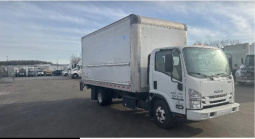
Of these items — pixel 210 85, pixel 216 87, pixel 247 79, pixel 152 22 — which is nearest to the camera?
pixel 210 85

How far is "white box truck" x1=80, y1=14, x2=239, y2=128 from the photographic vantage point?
497cm

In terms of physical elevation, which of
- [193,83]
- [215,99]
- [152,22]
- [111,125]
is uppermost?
[152,22]

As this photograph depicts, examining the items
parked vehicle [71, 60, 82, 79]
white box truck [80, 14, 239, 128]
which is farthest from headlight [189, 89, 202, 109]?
parked vehicle [71, 60, 82, 79]

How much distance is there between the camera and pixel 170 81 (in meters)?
5.39

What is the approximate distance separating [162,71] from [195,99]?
1299 millimetres

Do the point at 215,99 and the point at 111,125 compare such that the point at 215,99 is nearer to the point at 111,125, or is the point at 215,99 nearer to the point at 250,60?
the point at 111,125

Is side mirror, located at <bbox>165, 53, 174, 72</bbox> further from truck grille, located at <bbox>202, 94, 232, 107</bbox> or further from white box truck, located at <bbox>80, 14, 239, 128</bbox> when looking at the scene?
truck grille, located at <bbox>202, 94, 232, 107</bbox>

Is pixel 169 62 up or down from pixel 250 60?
down

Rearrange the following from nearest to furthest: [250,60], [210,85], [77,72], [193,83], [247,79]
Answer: [193,83] < [210,85] < [247,79] < [250,60] < [77,72]

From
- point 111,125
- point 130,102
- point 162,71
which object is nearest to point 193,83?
point 162,71

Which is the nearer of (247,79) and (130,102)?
(130,102)

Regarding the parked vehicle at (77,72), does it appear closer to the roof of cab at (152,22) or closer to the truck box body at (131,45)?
the truck box body at (131,45)

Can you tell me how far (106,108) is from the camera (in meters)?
8.84

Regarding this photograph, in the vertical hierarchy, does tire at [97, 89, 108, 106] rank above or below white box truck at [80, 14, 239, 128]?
below
